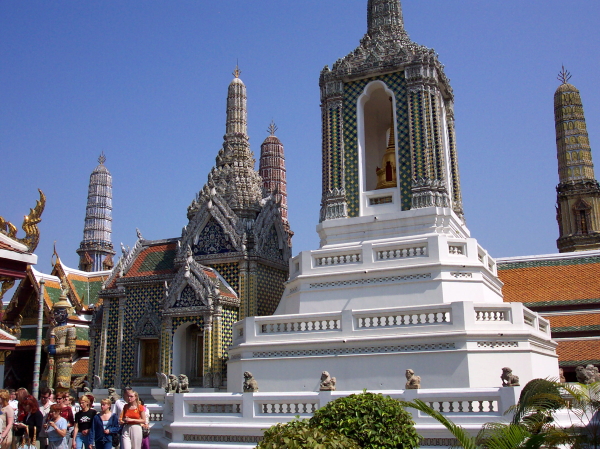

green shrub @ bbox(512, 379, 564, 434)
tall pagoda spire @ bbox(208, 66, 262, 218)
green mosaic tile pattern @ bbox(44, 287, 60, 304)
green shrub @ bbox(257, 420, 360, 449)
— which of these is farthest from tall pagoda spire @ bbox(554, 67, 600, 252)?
green shrub @ bbox(257, 420, 360, 449)

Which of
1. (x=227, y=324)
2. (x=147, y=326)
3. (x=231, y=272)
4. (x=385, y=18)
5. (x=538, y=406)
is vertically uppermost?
(x=385, y=18)

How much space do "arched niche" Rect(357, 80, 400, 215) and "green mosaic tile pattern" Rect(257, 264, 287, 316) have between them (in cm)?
413

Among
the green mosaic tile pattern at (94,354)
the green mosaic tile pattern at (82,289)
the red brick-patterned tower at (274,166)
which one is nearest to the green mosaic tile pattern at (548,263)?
the green mosaic tile pattern at (94,354)

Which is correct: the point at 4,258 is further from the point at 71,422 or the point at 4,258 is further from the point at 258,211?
the point at 258,211

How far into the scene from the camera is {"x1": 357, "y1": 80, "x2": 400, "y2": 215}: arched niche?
51.5 feet

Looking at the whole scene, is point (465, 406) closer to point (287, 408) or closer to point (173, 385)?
point (287, 408)

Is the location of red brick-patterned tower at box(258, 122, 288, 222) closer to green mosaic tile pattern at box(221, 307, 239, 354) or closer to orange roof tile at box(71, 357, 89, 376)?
orange roof tile at box(71, 357, 89, 376)

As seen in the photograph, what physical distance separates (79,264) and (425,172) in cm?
3805

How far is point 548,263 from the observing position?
61.1ft

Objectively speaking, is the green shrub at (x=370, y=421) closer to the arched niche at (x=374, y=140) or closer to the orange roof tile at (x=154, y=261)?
the arched niche at (x=374, y=140)

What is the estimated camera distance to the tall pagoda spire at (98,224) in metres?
47.7

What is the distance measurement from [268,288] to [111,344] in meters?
5.09

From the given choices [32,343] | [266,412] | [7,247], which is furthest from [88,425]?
[32,343]

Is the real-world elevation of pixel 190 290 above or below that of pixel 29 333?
above
